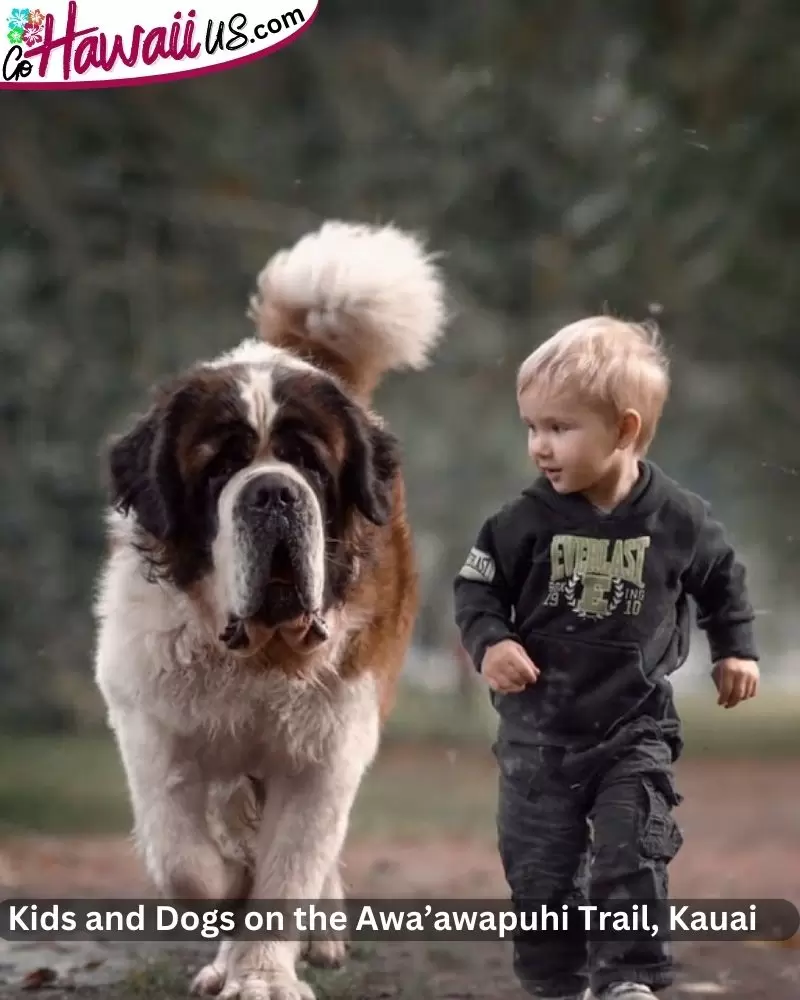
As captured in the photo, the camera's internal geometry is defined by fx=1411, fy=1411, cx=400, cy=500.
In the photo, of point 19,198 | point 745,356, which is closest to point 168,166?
point 19,198

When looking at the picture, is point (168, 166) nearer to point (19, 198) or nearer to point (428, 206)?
point (19, 198)

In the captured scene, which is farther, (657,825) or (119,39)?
(119,39)

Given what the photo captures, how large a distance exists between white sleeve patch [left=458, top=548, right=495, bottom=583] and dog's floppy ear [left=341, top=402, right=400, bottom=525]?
10cm

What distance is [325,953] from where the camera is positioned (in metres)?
1.43

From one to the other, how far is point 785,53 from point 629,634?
822 millimetres

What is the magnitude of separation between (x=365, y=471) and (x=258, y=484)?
14cm

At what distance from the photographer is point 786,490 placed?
1649mm

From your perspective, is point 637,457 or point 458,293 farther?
point 458,293

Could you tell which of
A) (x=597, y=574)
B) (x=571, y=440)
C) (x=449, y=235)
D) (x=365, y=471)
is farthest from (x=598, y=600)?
(x=449, y=235)

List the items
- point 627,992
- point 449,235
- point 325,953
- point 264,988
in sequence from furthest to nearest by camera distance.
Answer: point 449,235, point 325,953, point 264,988, point 627,992

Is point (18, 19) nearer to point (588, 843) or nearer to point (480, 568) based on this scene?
point (480, 568)

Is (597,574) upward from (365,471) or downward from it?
downward

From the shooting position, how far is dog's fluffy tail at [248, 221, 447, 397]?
1.48 metres

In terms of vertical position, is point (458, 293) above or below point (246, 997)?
above
